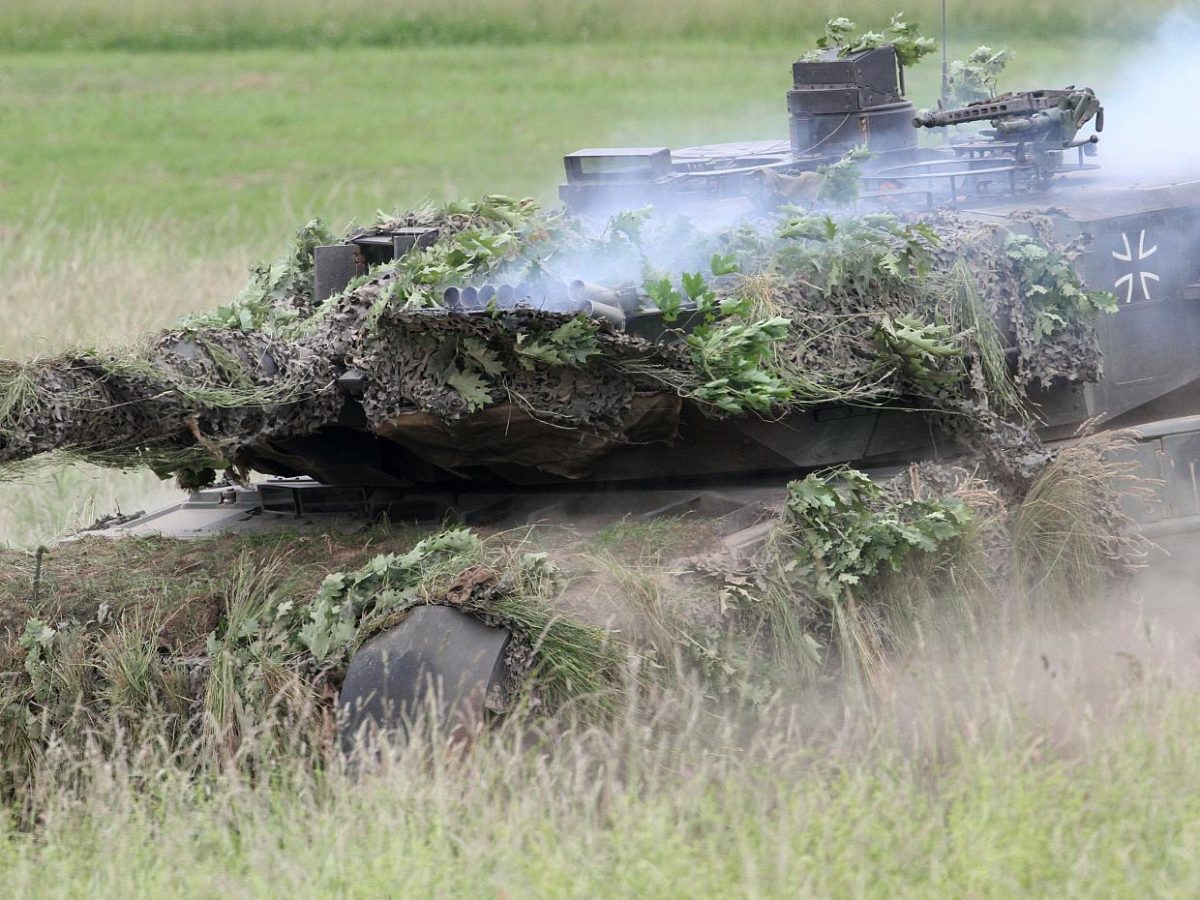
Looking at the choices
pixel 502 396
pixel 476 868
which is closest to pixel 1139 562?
pixel 502 396

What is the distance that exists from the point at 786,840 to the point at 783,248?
7.73 feet

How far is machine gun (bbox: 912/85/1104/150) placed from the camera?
697 centimetres

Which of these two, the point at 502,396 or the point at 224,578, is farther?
the point at 224,578

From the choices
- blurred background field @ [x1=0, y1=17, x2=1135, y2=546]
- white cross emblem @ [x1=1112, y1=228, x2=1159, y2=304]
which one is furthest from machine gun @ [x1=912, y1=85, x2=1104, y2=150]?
blurred background field @ [x1=0, y1=17, x2=1135, y2=546]

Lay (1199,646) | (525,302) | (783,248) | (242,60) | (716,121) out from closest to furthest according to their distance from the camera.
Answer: (525,302)
(783,248)
(1199,646)
(716,121)
(242,60)

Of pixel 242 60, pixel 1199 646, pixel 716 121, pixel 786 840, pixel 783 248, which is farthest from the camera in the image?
pixel 242 60

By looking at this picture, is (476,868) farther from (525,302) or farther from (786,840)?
(525,302)

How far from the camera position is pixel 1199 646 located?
641 cm

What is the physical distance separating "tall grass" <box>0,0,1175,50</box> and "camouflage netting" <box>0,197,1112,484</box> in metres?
15.5

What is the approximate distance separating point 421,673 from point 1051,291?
264 centimetres

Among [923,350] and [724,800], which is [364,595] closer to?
[724,800]

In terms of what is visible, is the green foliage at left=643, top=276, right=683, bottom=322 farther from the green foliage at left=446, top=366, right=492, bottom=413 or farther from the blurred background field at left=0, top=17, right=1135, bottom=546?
the blurred background field at left=0, top=17, right=1135, bottom=546

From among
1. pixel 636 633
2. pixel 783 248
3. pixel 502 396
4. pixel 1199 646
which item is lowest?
pixel 1199 646

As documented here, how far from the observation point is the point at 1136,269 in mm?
A: 6672
